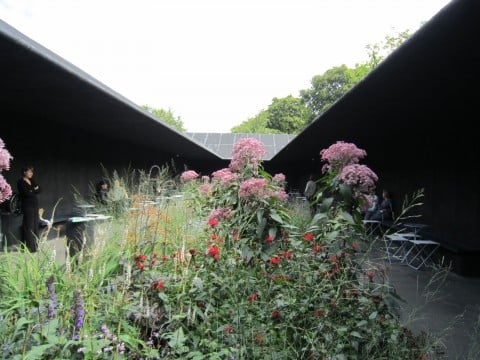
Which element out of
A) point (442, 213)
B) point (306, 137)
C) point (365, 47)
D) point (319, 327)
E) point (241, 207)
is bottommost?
point (442, 213)

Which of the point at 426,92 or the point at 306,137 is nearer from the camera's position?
the point at 426,92

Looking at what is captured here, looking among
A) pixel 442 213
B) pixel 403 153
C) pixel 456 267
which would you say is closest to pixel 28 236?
pixel 456 267

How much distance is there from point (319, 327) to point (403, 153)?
9.55 meters

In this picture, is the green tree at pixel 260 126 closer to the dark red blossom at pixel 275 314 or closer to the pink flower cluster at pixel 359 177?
the pink flower cluster at pixel 359 177

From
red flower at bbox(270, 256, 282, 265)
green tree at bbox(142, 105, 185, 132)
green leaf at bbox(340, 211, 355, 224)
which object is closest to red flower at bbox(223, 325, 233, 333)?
red flower at bbox(270, 256, 282, 265)

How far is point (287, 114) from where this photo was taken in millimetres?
57094

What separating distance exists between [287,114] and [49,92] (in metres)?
53.1

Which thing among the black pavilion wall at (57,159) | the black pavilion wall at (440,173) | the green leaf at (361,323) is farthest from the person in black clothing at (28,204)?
the black pavilion wall at (440,173)

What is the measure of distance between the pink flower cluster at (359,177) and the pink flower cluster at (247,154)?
41.9 inches

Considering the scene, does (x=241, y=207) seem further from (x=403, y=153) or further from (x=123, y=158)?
(x=123, y=158)

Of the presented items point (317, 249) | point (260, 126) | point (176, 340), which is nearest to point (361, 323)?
point (317, 249)

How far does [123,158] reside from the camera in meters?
15.6

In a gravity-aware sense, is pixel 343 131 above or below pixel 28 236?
above

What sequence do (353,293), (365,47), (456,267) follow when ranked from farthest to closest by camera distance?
(365,47)
(456,267)
(353,293)
